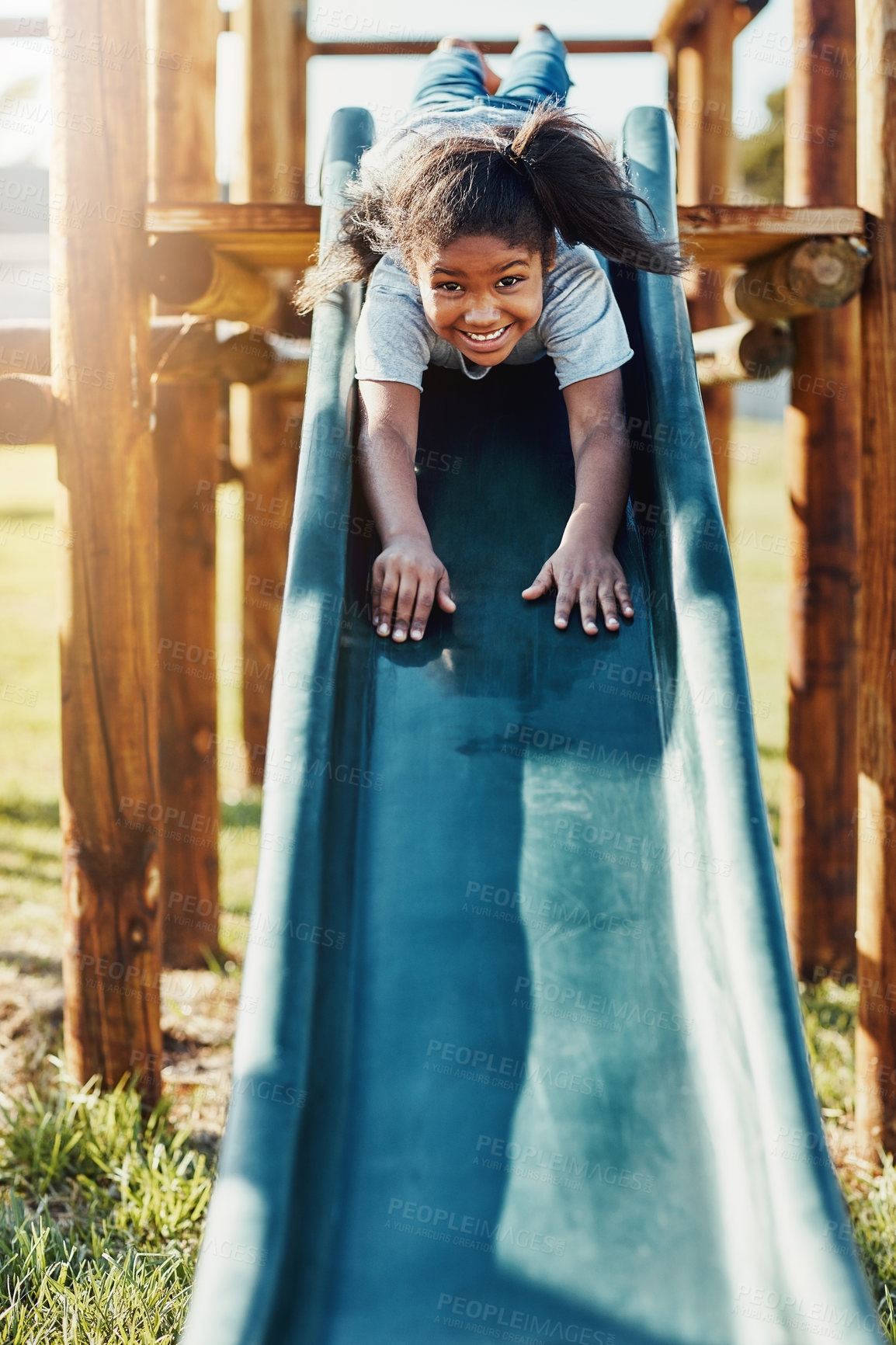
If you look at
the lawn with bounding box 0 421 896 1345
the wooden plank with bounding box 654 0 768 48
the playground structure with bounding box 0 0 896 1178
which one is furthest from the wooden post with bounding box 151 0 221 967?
the wooden plank with bounding box 654 0 768 48

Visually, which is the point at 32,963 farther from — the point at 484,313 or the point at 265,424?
the point at 484,313

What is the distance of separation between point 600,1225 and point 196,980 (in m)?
2.33

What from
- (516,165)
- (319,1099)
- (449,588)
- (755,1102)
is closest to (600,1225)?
(755,1102)

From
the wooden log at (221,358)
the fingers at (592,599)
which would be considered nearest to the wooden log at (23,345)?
the wooden log at (221,358)

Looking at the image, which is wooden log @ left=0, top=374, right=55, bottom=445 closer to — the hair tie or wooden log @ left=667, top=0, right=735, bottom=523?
the hair tie

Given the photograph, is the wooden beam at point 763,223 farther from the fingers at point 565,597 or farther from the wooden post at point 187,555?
the wooden post at point 187,555

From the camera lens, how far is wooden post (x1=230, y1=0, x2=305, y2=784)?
4.31 m

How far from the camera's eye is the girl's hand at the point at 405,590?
2.16 meters

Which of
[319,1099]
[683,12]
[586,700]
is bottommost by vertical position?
[319,1099]

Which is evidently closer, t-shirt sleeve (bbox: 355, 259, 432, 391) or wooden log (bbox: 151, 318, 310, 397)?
t-shirt sleeve (bbox: 355, 259, 432, 391)

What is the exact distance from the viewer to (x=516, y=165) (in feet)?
7.43

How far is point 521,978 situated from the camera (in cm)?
172

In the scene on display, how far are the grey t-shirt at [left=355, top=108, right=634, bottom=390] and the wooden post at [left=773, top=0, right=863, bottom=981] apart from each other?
104 cm

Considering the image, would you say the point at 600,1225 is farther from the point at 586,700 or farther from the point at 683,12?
the point at 683,12
